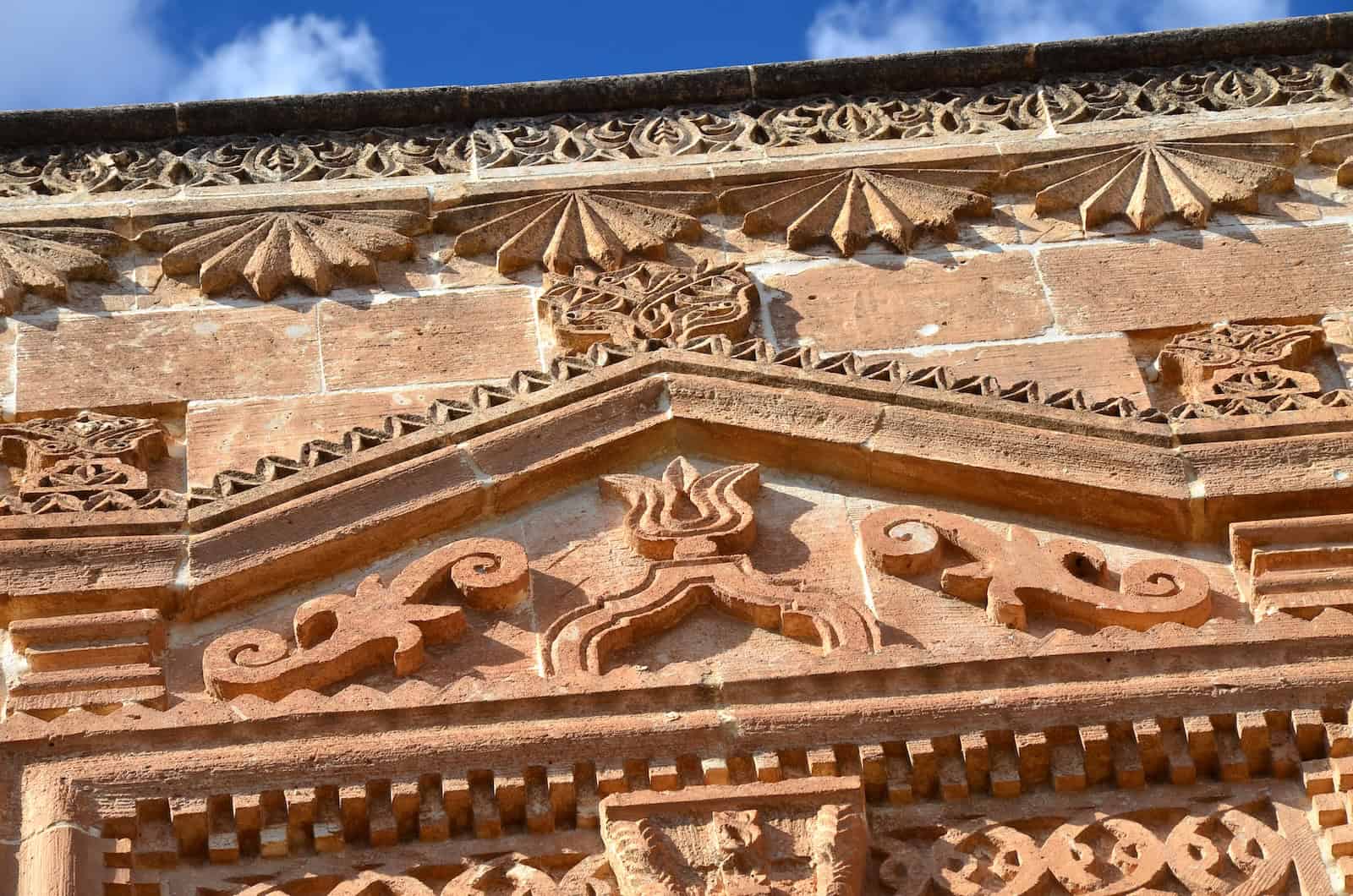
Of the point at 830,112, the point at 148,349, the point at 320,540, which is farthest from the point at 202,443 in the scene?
the point at 830,112

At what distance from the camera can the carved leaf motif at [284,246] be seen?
9.00 meters

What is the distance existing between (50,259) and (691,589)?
3.26m

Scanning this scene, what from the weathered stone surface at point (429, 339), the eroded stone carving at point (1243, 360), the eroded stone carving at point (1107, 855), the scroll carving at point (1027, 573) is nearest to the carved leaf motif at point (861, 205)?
the weathered stone surface at point (429, 339)

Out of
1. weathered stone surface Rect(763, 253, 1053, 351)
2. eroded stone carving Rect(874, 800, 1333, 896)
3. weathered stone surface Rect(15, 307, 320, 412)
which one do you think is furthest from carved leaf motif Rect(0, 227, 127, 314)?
eroded stone carving Rect(874, 800, 1333, 896)

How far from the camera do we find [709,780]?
20.8 ft

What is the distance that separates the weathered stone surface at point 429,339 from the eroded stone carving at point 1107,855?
2.83 meters

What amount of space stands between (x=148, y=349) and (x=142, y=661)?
2.11m

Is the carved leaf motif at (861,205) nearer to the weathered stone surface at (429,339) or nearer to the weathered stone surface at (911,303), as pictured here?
the weathered stone surface at (911,303)

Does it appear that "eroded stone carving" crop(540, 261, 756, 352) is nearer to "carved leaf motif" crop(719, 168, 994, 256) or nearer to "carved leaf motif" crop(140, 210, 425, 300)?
"carved leaf motif" crop(719, 168, 994, 256)

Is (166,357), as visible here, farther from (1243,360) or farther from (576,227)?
(1243,360)

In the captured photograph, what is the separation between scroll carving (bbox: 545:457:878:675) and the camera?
6.80m

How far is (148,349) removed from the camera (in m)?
8.69

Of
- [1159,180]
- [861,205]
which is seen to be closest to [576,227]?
[861,205]

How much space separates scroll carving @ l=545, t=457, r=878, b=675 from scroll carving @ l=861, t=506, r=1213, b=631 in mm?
322
